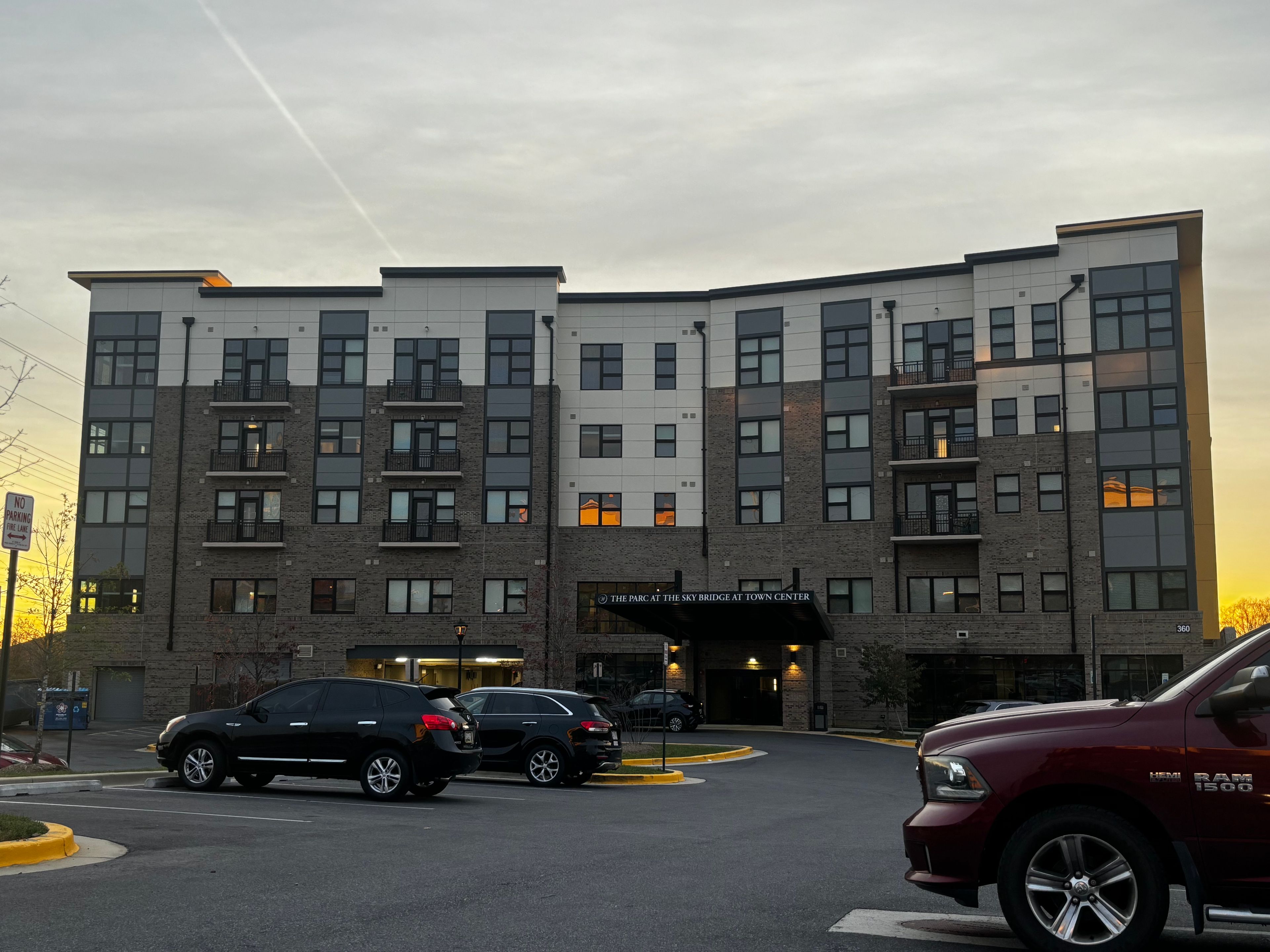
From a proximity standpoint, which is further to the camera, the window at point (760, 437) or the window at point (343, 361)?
the window at point (343, 361)

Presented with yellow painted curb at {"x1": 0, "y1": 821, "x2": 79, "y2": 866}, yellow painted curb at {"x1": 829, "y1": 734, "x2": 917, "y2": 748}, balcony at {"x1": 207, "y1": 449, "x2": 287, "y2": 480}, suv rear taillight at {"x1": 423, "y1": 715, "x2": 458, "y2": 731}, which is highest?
balcony at {"x1": 207, "y1": 449, "x2": 287, "y2": 480}

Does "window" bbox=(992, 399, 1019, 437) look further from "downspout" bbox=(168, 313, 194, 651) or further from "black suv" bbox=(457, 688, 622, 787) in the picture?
"downspout" bbox=(168, 313, 194, 651)

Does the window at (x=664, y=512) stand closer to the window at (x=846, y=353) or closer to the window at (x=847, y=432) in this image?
the window at (x=847, y=432)

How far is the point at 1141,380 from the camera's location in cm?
4797

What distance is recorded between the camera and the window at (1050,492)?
48812 mm

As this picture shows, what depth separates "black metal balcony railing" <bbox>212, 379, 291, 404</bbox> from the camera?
54.1 meters

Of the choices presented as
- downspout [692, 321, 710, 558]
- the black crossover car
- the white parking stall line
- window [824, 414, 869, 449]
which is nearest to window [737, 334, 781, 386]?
downspout [692, 321, 710, 558]

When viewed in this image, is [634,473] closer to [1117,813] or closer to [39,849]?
[39,849]

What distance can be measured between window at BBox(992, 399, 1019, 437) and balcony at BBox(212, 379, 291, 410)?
30.0 metres

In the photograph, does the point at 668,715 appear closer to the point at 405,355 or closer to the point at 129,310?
the point at 405,355

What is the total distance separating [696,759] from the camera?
29750mm

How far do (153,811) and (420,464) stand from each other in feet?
130

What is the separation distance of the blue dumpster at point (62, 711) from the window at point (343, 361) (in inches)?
656

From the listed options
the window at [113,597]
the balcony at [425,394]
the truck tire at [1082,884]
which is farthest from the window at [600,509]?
the truck tire at [1082,884]
